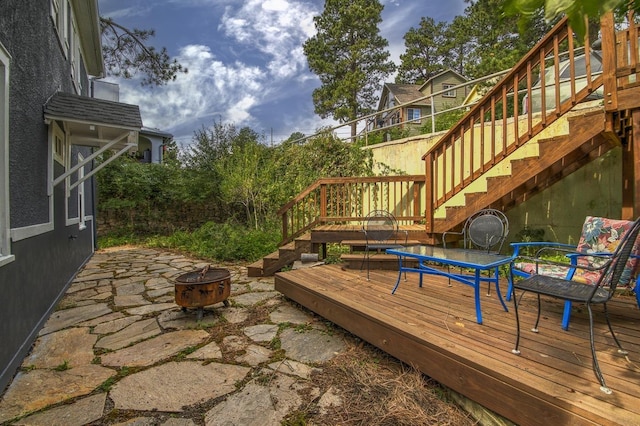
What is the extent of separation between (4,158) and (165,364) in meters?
1.91

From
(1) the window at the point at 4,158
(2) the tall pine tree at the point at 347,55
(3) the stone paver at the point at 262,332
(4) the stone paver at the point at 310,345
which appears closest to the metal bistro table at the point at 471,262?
(4) the stone paver at the point at 310,345

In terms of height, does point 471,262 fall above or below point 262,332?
above

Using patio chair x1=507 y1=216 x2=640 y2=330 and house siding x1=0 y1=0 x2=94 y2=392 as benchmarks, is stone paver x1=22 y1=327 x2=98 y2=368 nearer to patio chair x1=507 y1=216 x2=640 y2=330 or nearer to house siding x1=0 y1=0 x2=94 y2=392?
house siding x1=0 y1=0 x2=94 y2=392

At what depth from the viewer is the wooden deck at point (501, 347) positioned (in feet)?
4.33

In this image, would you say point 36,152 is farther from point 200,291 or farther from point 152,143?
point 152,143

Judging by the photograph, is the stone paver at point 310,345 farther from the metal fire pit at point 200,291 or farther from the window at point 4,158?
the window at point 4,158

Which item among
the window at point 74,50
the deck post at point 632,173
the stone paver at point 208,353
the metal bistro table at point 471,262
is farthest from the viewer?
the window at point 74,50

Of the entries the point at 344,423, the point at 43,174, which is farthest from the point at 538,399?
the point at 43,174

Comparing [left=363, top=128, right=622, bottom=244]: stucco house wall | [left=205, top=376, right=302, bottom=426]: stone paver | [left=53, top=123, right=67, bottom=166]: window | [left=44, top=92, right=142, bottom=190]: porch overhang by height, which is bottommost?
[left=205, top=376, right=302, bottom=426]: stone paver

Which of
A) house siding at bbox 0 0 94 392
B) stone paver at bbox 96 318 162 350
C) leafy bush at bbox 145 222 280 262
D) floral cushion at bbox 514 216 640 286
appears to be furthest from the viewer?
leafy bush at bbox 145 222 280 262

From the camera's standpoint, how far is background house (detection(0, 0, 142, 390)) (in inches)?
88.5

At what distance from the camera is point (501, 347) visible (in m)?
1.81

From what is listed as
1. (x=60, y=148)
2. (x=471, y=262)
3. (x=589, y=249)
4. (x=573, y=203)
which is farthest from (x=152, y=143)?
(x=589, y=249)

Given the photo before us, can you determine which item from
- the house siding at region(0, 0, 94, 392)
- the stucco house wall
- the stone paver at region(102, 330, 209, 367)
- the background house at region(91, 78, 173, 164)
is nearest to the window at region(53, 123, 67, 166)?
the house siding at region(0, 0, 94, 392)
